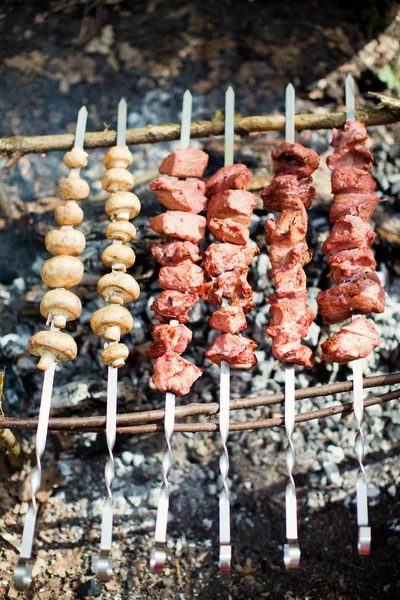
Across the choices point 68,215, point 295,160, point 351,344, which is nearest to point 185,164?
point 295,160

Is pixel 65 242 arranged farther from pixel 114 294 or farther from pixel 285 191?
pixel 285 191

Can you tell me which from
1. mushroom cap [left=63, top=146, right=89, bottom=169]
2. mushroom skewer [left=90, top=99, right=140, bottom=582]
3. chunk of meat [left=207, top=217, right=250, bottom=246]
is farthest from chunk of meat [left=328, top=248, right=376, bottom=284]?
mushroom cap [left=63, top=146, right=89, bottom=169]

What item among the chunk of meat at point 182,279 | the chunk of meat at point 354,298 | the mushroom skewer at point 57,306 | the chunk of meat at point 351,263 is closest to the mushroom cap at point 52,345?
the mushroom skewer at point 57,306

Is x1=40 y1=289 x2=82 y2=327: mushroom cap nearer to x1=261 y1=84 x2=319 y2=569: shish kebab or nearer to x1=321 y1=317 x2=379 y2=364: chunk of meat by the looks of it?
x1=261 y1=84 x2=319 y2=569: shish kebab

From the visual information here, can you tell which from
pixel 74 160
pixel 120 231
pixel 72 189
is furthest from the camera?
pixel 74 160

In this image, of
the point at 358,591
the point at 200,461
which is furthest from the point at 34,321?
the point at 358,591

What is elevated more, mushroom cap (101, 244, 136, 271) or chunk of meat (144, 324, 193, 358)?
mushroom cap (101, 244, 136, 271)

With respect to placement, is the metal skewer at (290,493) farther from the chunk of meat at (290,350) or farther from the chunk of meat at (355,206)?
the chunk of meat at (355,206)
